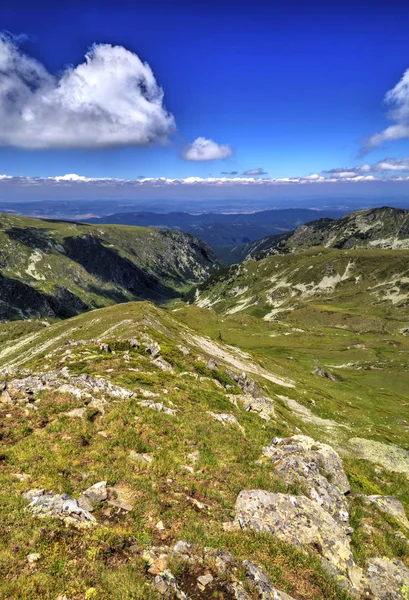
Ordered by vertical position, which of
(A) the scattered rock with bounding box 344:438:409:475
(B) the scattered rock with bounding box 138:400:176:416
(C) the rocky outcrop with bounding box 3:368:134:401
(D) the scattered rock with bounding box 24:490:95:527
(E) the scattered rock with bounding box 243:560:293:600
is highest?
(D) the scattered rock with bounding box 24:490:95:527

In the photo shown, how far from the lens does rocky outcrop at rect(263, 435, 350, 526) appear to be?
20.1 metres

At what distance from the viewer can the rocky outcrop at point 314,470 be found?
2011cm


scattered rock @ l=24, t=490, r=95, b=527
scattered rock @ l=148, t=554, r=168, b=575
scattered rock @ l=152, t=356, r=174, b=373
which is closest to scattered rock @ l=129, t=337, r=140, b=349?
scattered rock @ l=152, t=356, r=174, b=373

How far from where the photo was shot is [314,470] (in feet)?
73.6

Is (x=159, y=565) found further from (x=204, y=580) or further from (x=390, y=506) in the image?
(x=390, y=506)

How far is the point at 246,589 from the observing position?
490 inches

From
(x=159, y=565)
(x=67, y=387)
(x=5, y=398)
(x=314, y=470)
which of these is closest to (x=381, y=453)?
(x=314, y=470)

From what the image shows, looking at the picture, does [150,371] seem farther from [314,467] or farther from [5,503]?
[5,503]

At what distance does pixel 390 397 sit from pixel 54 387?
121 metres

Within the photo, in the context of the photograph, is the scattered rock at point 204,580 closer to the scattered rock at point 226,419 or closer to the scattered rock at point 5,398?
the scattered rock at point 226,419

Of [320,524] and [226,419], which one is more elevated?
[320,524]

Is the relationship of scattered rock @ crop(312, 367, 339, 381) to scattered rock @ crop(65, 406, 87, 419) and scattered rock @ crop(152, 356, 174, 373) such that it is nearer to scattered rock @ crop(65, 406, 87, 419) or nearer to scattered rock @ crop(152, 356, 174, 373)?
scattered rock @ crop(152, 356, 174, 373)

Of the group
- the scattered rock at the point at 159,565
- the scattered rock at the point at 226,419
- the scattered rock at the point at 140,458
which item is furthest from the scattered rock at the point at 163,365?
the scattered rock at the point at 159,565

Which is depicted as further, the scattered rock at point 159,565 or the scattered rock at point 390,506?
the scattered rock at point 390,506
